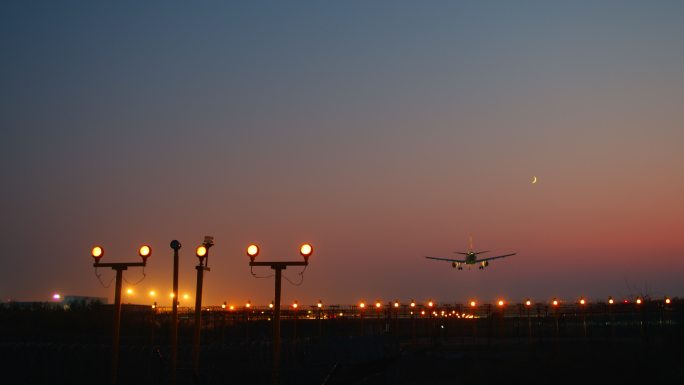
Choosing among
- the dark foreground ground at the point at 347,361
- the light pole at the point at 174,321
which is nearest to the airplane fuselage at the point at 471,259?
the dark foreground ground at the point at 347,361

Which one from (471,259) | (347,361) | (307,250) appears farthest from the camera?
(471,259)

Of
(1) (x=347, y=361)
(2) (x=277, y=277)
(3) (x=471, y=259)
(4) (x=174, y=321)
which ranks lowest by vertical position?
(1) (x=347, y=361)

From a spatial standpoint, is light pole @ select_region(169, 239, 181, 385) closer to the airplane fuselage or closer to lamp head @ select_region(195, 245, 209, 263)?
lamp head @ select_region(195, 245, 209, 263)

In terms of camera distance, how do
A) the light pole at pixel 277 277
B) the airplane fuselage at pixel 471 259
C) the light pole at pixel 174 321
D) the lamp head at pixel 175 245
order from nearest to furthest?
1. the light pole at pixel 277 277
2. the light pole at pixel 174 321
3. the lamp head at pixel 175 245
4. the airplane fuselage at pixel 471 259

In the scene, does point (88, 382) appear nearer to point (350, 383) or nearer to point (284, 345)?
point (284, 345)

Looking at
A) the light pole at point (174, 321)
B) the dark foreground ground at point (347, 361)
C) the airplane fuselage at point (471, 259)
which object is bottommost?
the dark foreground ground at point (347, 361)

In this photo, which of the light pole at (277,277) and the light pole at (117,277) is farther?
the light pole at (117,277)

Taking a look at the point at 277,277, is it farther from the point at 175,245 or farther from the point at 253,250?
the point at 175,245

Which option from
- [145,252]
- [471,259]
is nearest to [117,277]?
[145,252]

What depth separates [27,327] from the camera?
4734 centimetres

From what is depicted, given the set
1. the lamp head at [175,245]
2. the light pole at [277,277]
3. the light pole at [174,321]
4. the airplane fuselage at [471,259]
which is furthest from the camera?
the airplane fuselage at [471,259]

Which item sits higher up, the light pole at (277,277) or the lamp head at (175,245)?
the lamp head at (175,245)

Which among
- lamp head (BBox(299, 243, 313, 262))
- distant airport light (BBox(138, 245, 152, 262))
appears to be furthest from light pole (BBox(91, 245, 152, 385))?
lamp head (BBox(299, 243, 313, 262))

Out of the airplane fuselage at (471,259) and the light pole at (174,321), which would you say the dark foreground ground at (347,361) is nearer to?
the light pole at (174,321)
